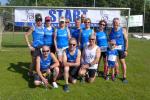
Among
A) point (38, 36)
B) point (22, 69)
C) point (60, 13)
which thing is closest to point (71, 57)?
point (38, 36)

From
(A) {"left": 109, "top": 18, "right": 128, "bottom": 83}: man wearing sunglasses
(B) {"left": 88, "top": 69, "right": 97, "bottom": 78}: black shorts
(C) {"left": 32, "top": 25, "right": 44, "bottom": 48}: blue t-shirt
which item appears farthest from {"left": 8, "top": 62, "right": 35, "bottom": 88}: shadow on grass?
(A) {"left": 109, "top": 18, "right": 128, "bottom": 83}: man wearing sunglasses

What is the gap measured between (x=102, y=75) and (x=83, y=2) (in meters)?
49.0

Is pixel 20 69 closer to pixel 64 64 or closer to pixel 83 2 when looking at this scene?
pixel 64 64

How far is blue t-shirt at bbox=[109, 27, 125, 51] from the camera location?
37.2 ft

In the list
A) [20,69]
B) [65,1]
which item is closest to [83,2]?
[65,1]

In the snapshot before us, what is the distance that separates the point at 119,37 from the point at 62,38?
5.86ft

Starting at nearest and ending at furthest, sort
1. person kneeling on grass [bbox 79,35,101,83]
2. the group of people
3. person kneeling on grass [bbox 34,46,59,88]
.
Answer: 1. person kneeling on grass [bbox 34,46,59,88]
2. the group of people
3. person kneeling on grass [bbox 79,35,101,83]

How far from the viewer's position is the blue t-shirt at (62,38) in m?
11.4

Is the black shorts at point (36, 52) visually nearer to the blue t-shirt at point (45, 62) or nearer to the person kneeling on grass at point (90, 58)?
the blue t-shirt at point (45, 62)

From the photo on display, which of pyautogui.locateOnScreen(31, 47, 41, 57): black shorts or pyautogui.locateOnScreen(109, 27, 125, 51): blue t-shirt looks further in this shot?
pyautogui.locateOnScreen(109, 27, 125, 51): blue t-shirt

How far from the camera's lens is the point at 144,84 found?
11.5 metres

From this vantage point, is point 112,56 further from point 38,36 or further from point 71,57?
point 38,36

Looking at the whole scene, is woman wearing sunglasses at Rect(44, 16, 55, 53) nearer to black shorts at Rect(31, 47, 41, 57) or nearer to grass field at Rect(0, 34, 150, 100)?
black shorts at Rect(31, 47, 41, 57)

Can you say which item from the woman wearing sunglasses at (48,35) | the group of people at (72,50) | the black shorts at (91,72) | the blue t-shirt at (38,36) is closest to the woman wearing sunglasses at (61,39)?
the group of people at (72,50)
